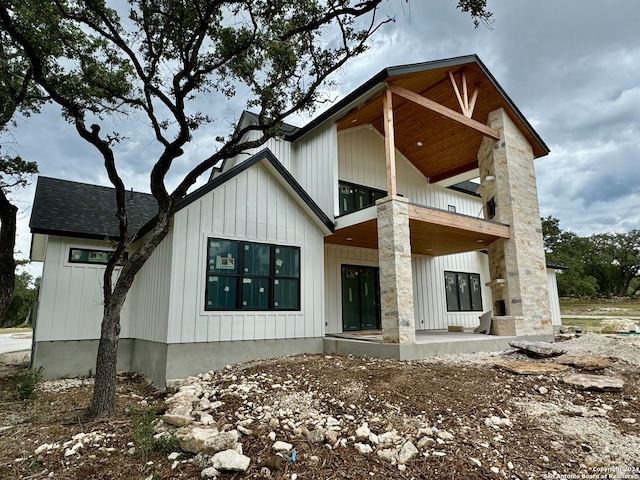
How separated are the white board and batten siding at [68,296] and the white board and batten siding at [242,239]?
2.83 metres

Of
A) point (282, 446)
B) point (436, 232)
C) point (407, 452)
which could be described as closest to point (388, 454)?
point (407, 452)

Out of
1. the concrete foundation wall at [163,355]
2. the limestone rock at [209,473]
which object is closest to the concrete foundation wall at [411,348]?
the concrete foundation wall at [163,355]

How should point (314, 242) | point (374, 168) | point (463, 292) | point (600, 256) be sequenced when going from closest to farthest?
point (314, 242) → point (374, 168) → point (463, 292) → point (600, 256)

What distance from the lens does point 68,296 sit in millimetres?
8242

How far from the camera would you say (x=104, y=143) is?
550 cm

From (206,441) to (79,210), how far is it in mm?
7849

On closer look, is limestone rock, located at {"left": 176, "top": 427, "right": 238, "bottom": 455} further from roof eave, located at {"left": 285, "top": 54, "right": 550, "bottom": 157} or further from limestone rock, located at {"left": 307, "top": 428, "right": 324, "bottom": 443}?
roof eave, located at {"left": 285, "top": 54, "right": 550, "bottom": 157}

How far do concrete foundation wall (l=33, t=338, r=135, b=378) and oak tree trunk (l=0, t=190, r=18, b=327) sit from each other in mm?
1549

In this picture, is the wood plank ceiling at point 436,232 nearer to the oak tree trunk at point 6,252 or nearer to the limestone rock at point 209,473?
the limestone rock at point 209,473

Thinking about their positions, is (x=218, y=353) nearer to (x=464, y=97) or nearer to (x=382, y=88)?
(x=382, y=88)

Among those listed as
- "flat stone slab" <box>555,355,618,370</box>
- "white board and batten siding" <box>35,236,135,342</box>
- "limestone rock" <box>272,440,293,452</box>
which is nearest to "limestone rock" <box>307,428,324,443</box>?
"limestone rock" <box>272,440,293,452</box>

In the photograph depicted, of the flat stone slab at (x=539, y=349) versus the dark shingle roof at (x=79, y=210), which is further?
the dark shingle roof at (x=79, y=210)

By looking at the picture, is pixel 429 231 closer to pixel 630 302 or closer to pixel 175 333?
pixel 175 333

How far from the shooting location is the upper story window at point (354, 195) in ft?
35.8
